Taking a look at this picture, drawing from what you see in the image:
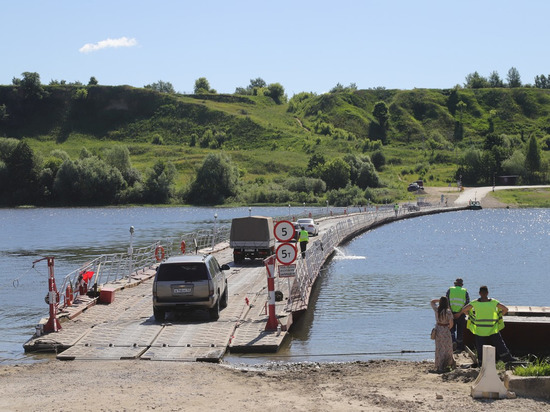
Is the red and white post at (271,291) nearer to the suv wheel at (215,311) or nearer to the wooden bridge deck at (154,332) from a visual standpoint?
the wooden bridge deck at (154,332)

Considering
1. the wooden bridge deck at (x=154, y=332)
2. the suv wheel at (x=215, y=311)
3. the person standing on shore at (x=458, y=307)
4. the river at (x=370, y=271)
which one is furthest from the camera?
the river at (x=370, y=271)

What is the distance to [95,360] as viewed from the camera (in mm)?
18656

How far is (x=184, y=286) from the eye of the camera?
74.1ft

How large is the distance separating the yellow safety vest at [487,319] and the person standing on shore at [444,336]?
0.52m

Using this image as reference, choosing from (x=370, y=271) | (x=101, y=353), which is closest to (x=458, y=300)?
(x=101, y=353)

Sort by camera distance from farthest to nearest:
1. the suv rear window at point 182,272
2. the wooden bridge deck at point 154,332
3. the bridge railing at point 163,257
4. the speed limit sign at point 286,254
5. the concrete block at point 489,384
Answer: the bridge railing at point 163,257
the speed limit sign at point 286,254
the suv rear window at point 182,272
the wooden bridge deck at point 154,332
the concrete block at point 489,384

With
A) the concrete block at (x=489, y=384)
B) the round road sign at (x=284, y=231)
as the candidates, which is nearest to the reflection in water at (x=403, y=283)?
the round road sign at (x=284, y=231)

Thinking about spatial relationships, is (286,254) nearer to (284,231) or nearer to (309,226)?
(284,231)

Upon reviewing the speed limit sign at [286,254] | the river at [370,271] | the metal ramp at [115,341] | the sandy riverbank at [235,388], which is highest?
the speed limit sign at [286,254]

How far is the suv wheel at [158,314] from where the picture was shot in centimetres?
2297

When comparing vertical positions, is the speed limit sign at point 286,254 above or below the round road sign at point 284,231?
below

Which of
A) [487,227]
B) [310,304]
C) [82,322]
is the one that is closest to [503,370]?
[82,322]

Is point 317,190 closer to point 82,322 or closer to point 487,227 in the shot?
point 487,227

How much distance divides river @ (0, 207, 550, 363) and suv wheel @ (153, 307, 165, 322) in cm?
377
